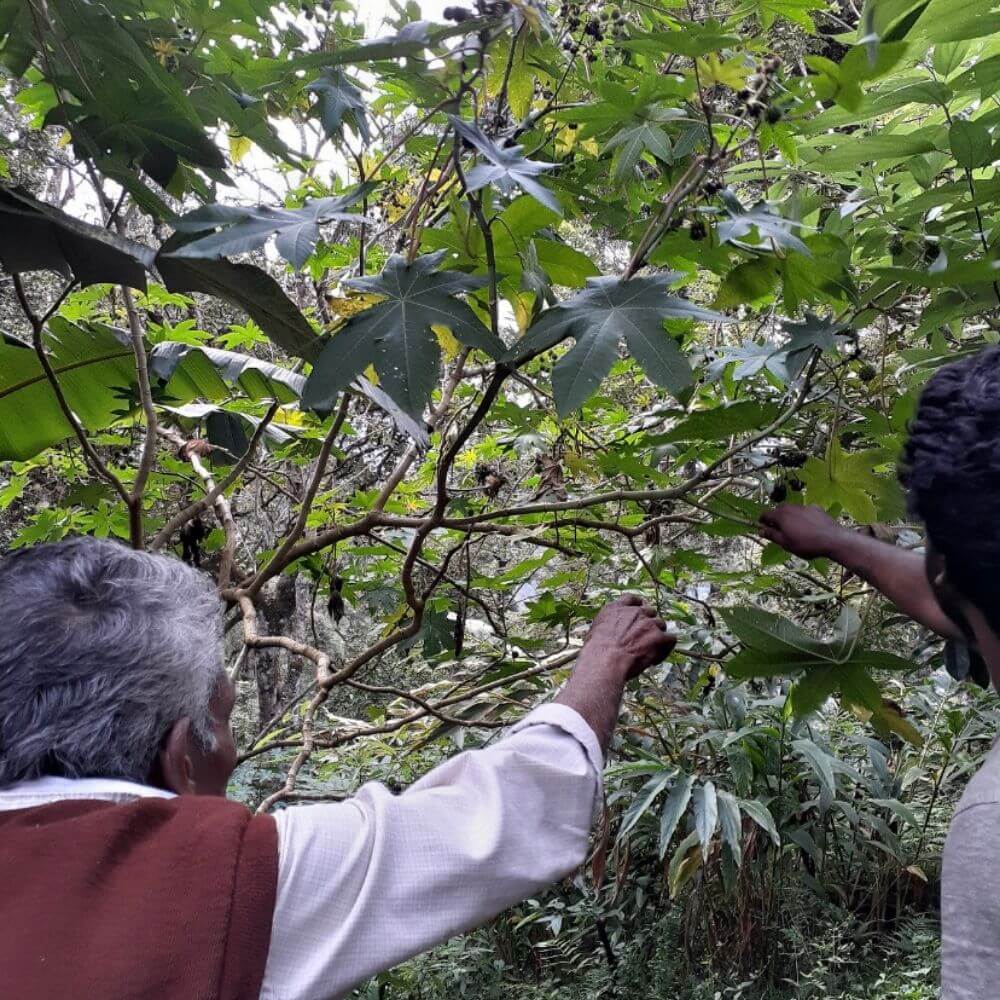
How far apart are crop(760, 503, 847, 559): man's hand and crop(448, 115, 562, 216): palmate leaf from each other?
0.63 m

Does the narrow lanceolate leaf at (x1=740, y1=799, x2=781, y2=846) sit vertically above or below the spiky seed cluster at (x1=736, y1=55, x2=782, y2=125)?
below

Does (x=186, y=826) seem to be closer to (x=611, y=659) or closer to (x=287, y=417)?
(x=611, y=659)

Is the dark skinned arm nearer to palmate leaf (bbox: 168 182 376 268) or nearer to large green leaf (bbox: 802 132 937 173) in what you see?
palmate leaf (bbox: 168 182 376 268)

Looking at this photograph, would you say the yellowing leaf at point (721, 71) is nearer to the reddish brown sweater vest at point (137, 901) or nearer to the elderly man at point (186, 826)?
the elderly man at point (186, 826)

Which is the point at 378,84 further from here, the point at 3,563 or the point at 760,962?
the point at 760,962

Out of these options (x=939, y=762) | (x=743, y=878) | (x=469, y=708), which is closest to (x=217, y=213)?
(x=469, y=708)

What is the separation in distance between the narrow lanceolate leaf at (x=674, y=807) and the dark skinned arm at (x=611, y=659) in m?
1.69

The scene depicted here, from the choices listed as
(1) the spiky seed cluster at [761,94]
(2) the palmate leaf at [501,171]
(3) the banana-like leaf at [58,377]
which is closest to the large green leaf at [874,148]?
(1) the spiky seed cluster at [761,94]

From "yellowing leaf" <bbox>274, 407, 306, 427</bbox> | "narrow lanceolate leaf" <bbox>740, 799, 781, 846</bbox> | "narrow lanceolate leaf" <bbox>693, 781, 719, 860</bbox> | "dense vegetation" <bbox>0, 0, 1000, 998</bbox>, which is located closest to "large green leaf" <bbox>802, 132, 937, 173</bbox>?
"dense vegetation" <bbox>0, 0, 1000, 998</bbox>

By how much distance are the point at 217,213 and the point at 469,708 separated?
170 centimetres

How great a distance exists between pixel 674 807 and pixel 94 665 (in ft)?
7.37

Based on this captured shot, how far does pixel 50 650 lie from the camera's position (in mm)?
970

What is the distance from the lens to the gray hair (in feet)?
3.11

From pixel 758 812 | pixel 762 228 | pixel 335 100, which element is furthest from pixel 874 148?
pixel 758 812
